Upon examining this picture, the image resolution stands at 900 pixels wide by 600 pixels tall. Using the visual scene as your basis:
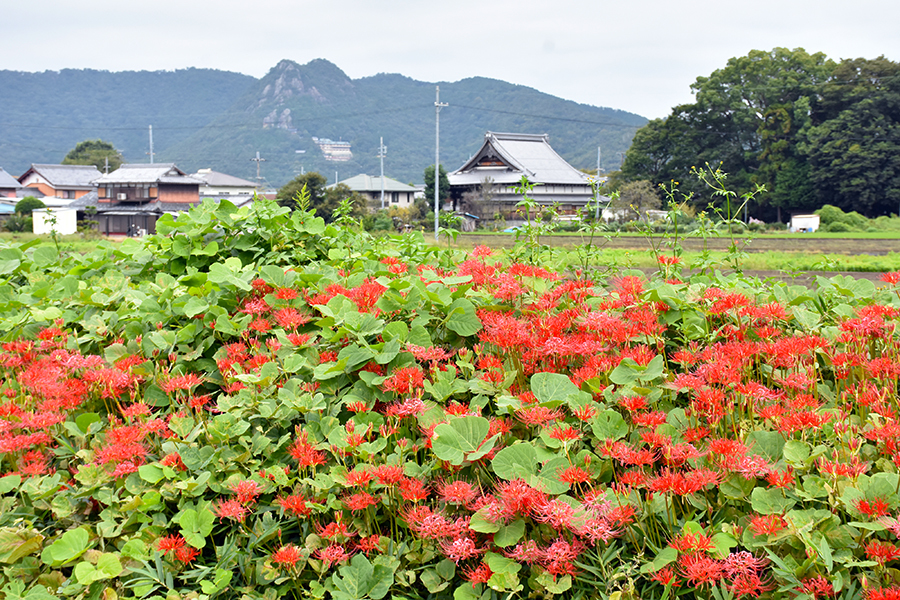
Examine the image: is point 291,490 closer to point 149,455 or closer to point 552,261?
point 149,455

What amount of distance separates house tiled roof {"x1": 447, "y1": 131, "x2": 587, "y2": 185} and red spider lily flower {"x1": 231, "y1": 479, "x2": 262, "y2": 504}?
34.4m

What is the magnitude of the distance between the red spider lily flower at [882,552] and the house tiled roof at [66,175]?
49516 millimetres

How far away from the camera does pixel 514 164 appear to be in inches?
1431

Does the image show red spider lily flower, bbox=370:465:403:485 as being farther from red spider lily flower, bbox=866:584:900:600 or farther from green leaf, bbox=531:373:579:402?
red spider lily flower, bbox=866:584:900:600

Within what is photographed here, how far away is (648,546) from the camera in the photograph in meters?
0.96

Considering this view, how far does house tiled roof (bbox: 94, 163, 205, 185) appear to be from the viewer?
3291 centimetres

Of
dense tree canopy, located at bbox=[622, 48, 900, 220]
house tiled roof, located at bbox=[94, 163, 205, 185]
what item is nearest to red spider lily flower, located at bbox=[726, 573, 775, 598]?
dense tree canopy, located at bbox=[622, 48, 900, 220]

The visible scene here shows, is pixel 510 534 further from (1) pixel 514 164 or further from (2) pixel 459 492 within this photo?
(1) pixel 514 164

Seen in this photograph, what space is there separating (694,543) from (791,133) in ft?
112

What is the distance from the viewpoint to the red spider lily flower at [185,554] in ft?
3.52

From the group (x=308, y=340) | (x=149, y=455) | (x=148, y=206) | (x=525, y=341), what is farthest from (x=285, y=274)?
(x=148, y=206)

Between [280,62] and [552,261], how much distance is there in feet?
379

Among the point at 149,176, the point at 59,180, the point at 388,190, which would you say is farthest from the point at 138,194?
the point at 388,190

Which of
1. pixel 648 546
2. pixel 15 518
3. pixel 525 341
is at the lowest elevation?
pixel 15 518
